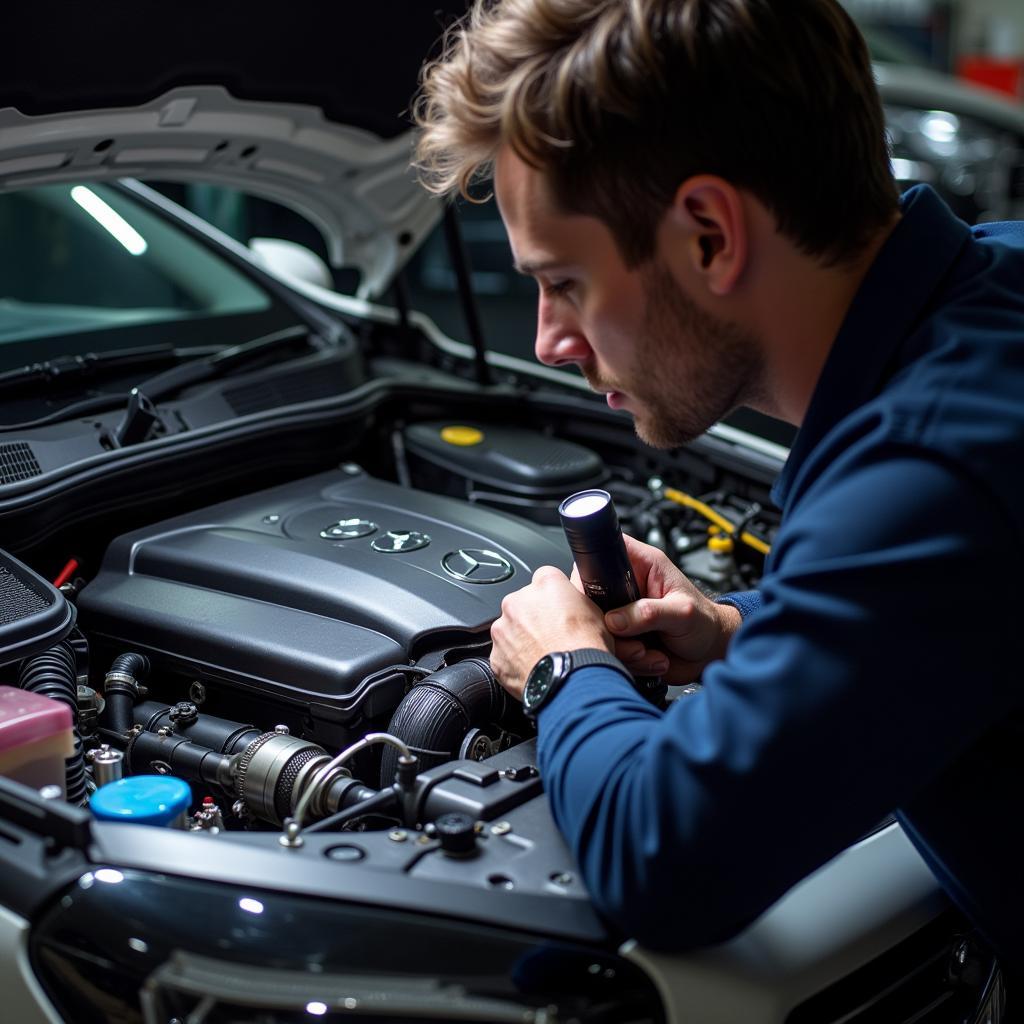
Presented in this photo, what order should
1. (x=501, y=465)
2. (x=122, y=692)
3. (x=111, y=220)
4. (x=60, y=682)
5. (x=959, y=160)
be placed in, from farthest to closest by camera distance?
(x=959, y=160), (x=111, y=220), (x=501, y=465), (x=122, y=692), (x=60, y=682)

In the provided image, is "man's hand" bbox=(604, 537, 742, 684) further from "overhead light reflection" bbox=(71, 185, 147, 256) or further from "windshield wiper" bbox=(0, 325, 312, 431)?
"overhead light reflection" bbox=(71, 185, 147, 256)

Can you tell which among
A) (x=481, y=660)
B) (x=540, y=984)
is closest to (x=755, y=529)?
(x=481, y=660)

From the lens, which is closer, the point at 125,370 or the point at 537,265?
the point at 537,265

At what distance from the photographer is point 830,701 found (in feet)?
3.20

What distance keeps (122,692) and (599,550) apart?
72cm

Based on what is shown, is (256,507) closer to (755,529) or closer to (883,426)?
(755,529)

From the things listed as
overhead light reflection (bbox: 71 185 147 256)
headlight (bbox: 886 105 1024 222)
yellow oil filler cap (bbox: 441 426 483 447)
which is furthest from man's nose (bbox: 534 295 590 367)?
headlight (bbox: 886 105 1024 222)

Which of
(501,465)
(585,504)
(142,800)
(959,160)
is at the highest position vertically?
(585,504)

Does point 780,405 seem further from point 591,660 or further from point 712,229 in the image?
point 591,660

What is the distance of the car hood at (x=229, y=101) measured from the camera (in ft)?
6.11

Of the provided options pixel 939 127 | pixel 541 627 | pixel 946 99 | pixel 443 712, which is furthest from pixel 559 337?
pixel 939 127

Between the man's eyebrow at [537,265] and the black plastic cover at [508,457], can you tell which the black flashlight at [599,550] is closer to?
the man's eyebrow at [537,265]

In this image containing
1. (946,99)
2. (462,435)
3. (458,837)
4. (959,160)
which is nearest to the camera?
(458,837)

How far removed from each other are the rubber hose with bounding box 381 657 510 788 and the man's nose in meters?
0.45
